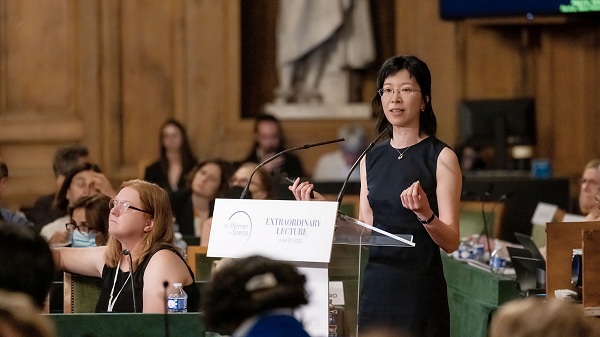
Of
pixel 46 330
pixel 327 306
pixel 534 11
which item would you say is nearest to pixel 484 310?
pixel 327 306

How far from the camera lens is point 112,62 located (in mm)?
10539

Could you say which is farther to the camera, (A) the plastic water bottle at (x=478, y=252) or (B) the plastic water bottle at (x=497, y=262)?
(A) the plastic water bottle at (x=478, y=252)

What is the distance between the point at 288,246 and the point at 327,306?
23cm

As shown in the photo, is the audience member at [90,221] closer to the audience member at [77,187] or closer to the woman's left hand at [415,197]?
the audience member at [77,187]

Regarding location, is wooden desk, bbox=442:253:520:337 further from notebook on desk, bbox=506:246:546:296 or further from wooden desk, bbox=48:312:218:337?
wooden desk, bbox=48:312:218:337

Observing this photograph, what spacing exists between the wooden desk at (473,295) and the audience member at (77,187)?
2.09 meters

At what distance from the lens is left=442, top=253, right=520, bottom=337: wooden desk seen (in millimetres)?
5656

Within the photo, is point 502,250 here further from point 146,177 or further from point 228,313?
point 228,313

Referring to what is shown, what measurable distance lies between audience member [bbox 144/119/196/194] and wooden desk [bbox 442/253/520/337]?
336 centimetres

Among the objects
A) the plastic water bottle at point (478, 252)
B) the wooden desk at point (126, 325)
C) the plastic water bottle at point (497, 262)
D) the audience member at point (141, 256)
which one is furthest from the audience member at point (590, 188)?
the wooden desk at point (126, 325)

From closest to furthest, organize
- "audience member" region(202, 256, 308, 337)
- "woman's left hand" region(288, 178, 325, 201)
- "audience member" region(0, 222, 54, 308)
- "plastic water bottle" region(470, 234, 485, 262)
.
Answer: "audience member" region(202, 256, 308, 337) → "audience member" region(0, 222, 54, 308) → "woman's left hand" region(288, 178, 325, 201) → "plastic water bottle" region(470, 234, 485, 262)

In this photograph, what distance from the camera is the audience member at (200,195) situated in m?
7.70

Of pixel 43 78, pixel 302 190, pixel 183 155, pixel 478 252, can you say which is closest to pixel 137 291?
pixel 302 190

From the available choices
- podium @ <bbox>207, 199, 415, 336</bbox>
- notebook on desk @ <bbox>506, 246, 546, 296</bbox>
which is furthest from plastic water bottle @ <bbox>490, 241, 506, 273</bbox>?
podium @ <bbox>207, 199, 415, 336</bbox>
